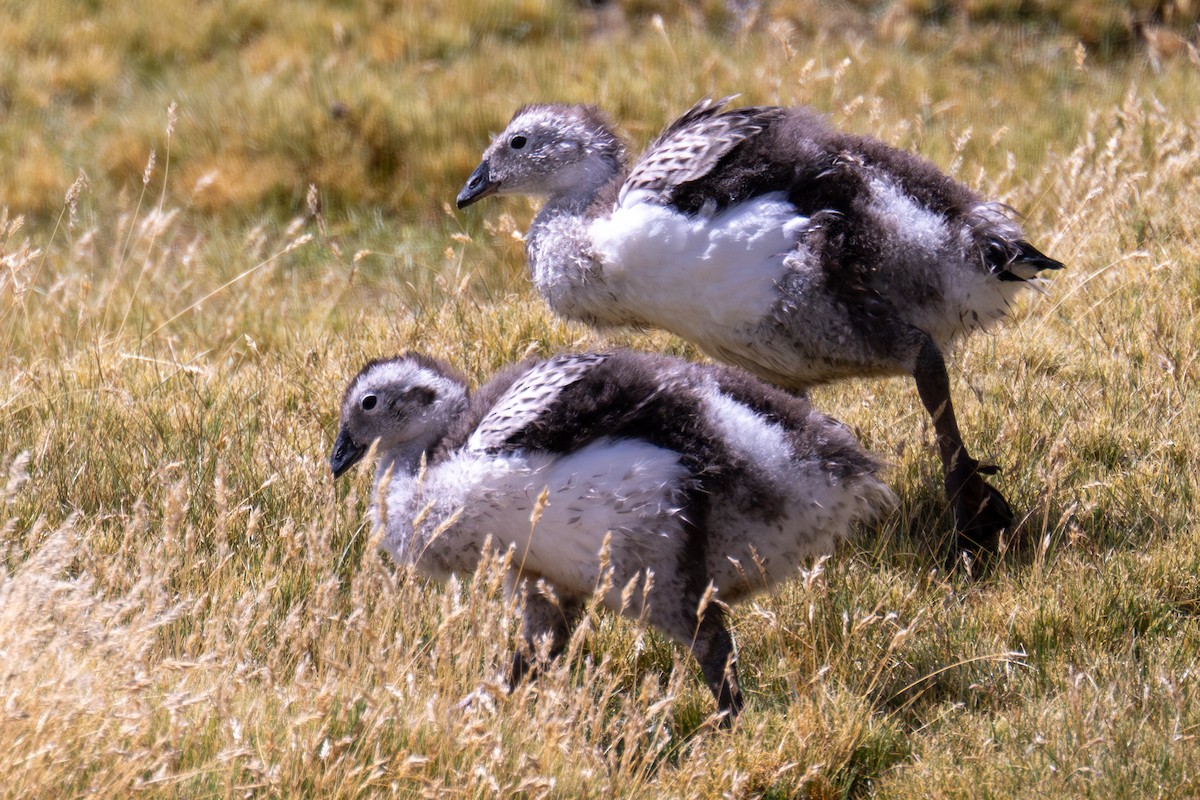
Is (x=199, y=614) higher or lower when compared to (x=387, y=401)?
lower

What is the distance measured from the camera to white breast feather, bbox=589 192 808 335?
4914 millimetres

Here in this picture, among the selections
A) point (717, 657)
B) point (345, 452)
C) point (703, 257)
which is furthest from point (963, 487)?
point (345, 452)

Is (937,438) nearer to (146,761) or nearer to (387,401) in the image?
(387,401)

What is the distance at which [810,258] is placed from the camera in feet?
15.9

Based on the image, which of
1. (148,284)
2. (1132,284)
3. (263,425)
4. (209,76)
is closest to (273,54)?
(209,76)

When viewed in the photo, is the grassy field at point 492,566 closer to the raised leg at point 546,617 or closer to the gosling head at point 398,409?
the raised leg at point 546,617

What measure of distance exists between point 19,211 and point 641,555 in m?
7.63

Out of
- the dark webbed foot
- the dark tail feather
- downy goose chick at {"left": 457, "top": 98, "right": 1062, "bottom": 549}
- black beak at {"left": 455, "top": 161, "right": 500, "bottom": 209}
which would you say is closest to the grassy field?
the dark webbed foot

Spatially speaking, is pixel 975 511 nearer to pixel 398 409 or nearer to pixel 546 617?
pixel 546 617

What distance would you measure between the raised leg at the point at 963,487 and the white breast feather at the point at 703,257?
0.64 meters

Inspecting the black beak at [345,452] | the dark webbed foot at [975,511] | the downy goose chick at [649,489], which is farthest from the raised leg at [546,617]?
the dark webbed foot at [975,511]

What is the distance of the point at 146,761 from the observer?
3219 millimetres

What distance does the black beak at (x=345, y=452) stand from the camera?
4.76 m

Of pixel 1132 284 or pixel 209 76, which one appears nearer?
pixel 1132 284
